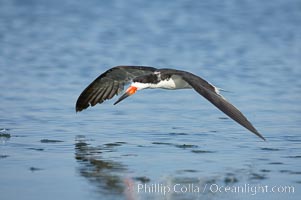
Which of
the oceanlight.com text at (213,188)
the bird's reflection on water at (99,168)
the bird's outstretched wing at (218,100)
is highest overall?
the bird's outstretched wing at (218,100)

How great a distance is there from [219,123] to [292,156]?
1.97 meters

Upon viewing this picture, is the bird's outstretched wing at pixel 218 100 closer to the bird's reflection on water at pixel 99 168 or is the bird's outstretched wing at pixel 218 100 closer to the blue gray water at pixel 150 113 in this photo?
the blue gray water at pixel 150 113

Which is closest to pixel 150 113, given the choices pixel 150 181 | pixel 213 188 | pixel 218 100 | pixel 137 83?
pixel 137 83

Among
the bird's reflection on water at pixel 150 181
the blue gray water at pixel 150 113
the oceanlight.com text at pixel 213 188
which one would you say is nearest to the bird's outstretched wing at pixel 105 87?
the blue gray water at pixel 150 113

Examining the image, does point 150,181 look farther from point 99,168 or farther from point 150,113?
point 150,113

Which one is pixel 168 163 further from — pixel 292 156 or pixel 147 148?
pixel 292 156

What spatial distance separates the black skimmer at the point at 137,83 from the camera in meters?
9.44

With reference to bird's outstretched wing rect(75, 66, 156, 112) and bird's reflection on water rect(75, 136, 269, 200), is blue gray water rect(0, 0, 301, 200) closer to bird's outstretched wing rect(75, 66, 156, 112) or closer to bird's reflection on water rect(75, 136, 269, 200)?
bird's reflection on water rect(75, 136, 269, 200)

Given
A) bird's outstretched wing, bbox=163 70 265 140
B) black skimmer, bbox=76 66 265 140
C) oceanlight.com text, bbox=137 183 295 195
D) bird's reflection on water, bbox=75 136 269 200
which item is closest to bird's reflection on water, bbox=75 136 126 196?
bird's reflection on water, bbox=75 136 269 200

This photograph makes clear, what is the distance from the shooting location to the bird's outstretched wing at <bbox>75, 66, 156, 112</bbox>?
10.9 m

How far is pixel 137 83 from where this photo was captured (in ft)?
33.4

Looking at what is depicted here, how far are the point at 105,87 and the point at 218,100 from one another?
8.57 ft

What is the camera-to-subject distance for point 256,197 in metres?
7.57

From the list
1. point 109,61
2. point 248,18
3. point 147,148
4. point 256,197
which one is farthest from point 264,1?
point 256,197
